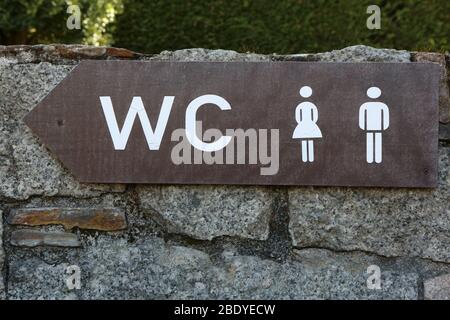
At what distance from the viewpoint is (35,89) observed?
7.80 ft

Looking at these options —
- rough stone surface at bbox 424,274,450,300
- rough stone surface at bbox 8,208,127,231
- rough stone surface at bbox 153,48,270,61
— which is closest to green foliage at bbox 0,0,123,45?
rough stone surface at bbox 153,48,270,61

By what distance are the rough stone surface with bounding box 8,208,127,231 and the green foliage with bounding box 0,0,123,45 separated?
168cm

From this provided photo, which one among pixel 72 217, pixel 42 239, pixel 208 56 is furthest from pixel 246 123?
pixel 42 239

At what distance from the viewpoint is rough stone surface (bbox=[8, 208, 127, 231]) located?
2.36 m

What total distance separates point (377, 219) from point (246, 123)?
1.81 feet

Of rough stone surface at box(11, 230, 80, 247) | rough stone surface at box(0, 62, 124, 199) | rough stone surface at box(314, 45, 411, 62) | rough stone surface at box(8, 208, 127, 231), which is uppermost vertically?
rough stone surface at box(314, 45, 411, 62)

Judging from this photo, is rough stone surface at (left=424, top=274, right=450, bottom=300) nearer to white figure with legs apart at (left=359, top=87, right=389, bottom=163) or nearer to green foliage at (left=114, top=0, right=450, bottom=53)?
white figure with legs apart at (left=359, top=87, right=389, bottom=163)

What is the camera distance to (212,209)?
2.34m

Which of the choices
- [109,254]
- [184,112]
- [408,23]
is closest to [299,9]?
[408,23]

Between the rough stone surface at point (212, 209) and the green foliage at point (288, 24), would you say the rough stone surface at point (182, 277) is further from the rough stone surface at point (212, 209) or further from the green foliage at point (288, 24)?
the green foliage at point (288, 24)

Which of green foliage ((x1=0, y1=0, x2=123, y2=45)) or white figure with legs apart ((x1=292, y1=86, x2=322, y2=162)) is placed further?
green foliage ((x1=0, y1=0, x2=123, y2=45))

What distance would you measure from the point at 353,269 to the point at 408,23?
7.05 feet

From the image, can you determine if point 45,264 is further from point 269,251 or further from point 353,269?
point 353,269

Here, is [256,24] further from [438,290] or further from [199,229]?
[438,290]
